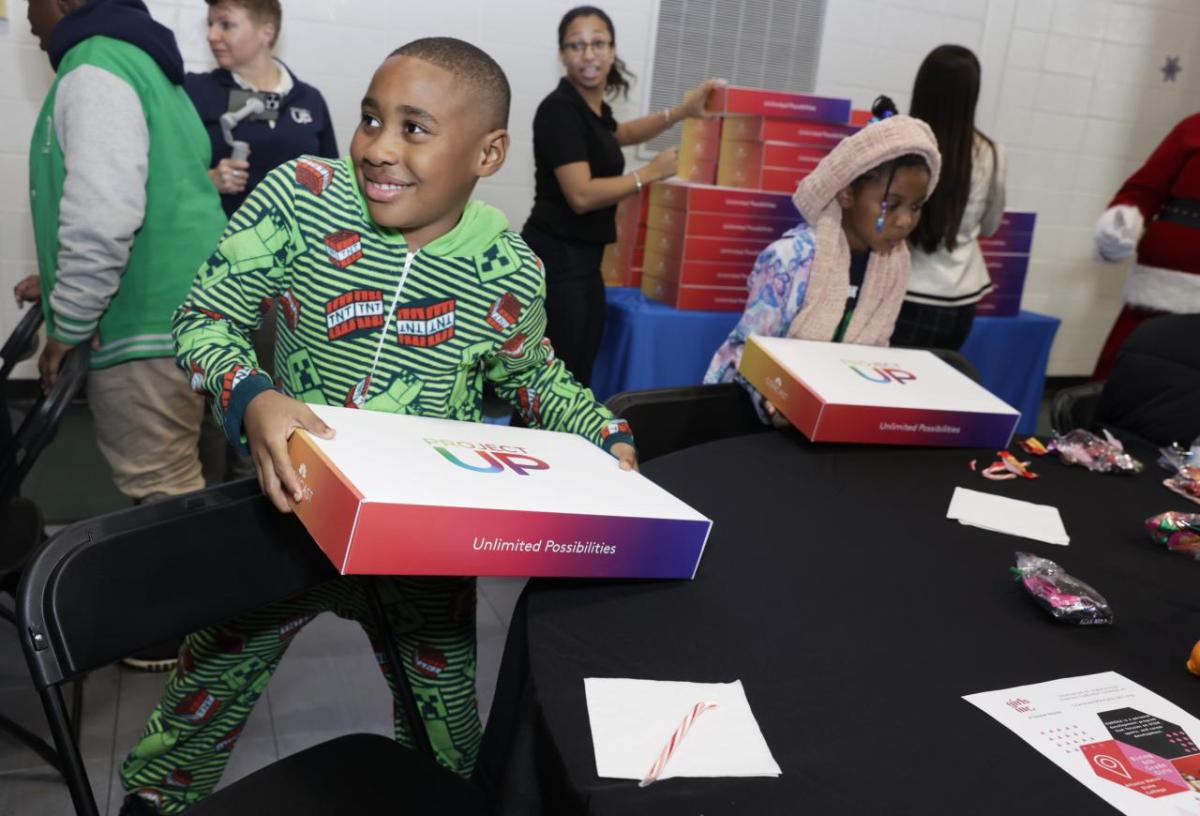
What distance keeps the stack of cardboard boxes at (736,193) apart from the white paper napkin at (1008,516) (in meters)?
1.62

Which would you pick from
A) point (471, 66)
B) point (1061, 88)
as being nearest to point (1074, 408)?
point (471, 66)

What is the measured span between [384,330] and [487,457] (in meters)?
0.27

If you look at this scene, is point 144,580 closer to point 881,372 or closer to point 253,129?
point 881,372

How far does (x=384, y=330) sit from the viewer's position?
122 cm

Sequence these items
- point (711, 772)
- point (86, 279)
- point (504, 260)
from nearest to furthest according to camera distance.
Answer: point (711, 772) → point (504, 260) → point (86, 279)

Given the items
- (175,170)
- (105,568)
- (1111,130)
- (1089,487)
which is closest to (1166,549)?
(1089,487)

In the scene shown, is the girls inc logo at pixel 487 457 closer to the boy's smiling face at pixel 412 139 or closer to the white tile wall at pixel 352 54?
the boy's smiling face at pixel 412 139

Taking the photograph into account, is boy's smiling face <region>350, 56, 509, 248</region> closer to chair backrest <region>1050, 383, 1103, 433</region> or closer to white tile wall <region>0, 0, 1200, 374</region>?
chair backrest <region>1050, 383, 1103, 433</region>

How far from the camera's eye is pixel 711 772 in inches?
29.6

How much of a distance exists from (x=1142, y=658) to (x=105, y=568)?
1.08 m

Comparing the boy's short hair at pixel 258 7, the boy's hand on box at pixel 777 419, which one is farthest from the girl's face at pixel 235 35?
the boy's hand on box at pixel 777 419

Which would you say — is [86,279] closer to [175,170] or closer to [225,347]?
[175,170]

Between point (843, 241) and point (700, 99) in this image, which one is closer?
point (843, 241)

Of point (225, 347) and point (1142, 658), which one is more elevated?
point (225, 347)
